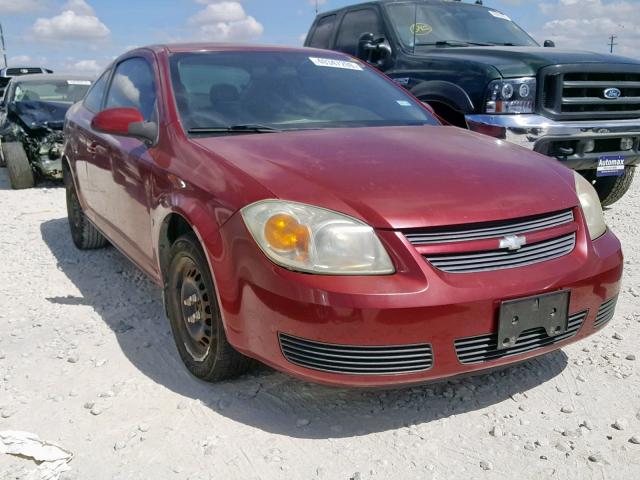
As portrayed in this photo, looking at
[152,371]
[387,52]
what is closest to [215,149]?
[152,371]

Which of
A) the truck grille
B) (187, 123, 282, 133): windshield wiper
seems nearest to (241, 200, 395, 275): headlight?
(187, 123, 282, 133): windshield wiper

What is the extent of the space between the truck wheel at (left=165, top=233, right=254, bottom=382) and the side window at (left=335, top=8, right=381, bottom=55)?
423cm

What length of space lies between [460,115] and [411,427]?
3.33 meters

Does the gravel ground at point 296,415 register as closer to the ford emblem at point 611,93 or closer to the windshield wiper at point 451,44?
the ford emblem at point 611,93

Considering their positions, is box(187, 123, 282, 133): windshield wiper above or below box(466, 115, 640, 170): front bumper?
above

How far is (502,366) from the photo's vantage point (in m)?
2.33

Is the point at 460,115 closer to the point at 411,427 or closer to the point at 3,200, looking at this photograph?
the point at 411,427

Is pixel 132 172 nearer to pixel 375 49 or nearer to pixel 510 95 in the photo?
pixel 510 95

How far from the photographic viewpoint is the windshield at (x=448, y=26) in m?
6.04

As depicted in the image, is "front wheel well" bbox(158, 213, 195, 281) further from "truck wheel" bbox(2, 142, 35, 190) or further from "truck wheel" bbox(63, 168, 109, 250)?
"truck wheel" bbox(2, 142, 35, 190)

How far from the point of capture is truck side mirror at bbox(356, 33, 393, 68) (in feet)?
19.5

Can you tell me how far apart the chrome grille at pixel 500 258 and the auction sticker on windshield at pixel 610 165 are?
292 cm

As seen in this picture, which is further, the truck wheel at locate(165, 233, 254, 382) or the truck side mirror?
the truck side mirror

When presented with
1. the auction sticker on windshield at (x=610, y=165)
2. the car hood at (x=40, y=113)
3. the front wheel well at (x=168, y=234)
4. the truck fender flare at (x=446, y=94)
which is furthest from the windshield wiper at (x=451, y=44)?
the car hood at (x=40, y=113)
